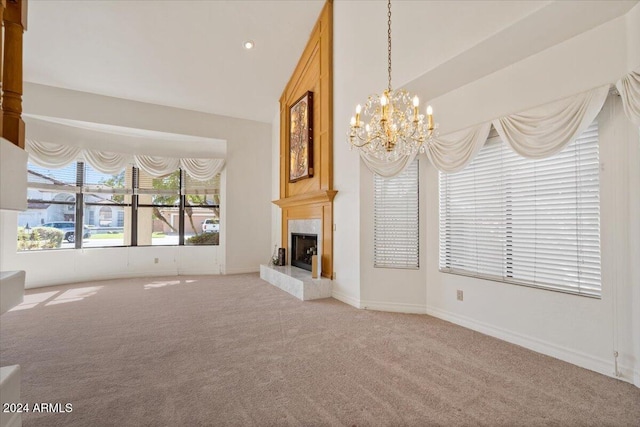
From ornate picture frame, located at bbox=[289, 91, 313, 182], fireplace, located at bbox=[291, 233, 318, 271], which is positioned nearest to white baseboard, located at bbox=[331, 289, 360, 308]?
fireplace, located at bbox=[291, 233, 318, 271]

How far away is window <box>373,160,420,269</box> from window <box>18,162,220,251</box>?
16.1ft

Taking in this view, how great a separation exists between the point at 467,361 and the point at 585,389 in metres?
0.83

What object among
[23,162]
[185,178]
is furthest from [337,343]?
[185,178]

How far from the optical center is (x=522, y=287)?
10.6 ft

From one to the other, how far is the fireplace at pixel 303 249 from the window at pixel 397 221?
1.62 metres

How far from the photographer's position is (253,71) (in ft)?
20.8

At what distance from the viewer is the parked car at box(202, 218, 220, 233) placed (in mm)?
7902

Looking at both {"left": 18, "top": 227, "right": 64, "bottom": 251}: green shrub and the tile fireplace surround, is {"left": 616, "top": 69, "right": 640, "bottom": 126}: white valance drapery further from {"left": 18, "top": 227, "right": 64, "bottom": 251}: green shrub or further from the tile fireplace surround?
{"left": 18, "top": 227, "right": 64, "bottom": 251}: green shrub

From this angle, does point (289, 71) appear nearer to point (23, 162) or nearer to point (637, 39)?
point (637, 39)

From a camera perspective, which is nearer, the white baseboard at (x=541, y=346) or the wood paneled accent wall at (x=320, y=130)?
the white baseboard at (x=541, y=346)

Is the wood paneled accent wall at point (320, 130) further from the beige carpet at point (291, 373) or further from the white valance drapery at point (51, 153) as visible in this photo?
the white valance drapery at point (51, 153)

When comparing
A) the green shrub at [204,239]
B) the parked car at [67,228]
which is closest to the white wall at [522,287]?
the green shrub at [204,239]

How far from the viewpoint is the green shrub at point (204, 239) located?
25.5 feet

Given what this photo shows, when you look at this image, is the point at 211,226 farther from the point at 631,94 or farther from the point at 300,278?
the point at 631,94
